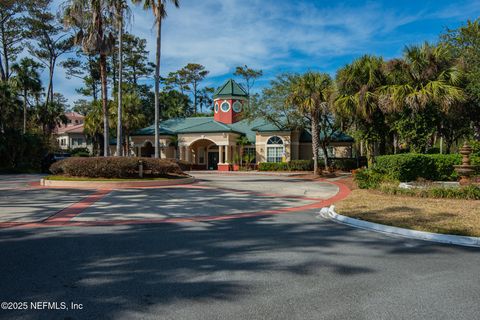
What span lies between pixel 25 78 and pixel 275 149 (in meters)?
26.8

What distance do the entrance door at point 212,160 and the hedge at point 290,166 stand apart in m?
7.49

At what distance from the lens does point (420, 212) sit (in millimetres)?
9625

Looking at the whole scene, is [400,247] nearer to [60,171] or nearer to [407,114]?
[407,114]

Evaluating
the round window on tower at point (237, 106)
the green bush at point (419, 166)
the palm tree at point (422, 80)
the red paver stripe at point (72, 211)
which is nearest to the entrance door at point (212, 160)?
the round window on tower at point (237, 106)

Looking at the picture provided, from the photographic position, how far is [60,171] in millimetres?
20016

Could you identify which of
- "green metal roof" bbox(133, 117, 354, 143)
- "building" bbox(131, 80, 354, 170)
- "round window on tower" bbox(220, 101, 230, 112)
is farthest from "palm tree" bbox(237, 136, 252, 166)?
"round window on tower" bbox(220, 101, 230, 112)

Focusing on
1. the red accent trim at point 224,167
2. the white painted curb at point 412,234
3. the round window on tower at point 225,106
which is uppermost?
the round window on tower at point 225,106

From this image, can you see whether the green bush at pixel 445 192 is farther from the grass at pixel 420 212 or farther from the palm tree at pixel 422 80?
the palm tree at pixel 422 80

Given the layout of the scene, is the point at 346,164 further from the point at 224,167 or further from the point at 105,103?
the point at 105,103

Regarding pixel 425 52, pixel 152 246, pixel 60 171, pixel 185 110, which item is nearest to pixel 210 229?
pixel 152 246

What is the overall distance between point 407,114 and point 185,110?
4227cm

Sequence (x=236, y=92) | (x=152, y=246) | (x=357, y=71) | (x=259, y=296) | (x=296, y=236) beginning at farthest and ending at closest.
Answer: (x=236, y=92) < (x=357, y=71) < (x=296, y=236) < (x=152, y=246) < (x=259, y=296)

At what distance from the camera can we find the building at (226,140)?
119 feet

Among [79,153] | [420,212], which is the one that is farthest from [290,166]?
[79,153]
